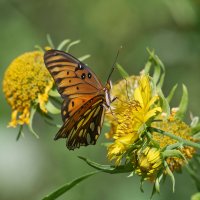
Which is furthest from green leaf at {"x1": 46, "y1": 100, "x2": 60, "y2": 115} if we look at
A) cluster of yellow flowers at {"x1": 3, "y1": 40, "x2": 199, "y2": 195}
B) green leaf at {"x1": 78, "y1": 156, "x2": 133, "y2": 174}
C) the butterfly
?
green leaf at {"x1": 78, "y1": 156, "x2": 133, "y2": 174}

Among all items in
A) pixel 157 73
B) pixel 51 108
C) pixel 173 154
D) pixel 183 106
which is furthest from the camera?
pixel 51 108

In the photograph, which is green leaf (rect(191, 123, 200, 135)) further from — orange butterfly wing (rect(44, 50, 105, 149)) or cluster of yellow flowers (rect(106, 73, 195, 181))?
orange butterfly wing (rect(44, 50, 105, 149))

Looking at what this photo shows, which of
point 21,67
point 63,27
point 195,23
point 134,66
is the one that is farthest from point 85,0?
point 21,67

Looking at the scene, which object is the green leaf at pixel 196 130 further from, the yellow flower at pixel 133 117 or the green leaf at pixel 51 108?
the green leaf at pixel 51 108

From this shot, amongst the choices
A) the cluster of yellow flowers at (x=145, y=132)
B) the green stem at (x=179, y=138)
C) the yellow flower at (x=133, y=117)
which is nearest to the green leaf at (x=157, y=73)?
the cluster of yellow flowers at (x=145, y=132)

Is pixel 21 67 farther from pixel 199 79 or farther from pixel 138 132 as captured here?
pixel 199 79

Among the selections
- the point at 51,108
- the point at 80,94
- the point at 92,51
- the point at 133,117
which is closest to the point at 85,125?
the point at 80,94

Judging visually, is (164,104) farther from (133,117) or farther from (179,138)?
(179,138)
